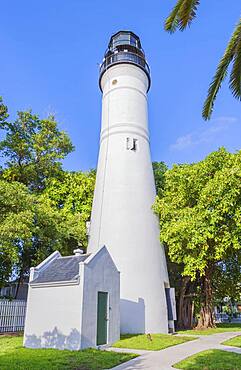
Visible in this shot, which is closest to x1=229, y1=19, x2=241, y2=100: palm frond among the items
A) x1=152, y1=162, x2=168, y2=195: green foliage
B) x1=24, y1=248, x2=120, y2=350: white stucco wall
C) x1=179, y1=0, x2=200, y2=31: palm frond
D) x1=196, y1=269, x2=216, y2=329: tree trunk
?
x1=179, y1=0, x2=200, y2=31: palm frond

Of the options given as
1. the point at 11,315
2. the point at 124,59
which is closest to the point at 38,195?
the point at 11,315

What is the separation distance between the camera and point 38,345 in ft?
40.9

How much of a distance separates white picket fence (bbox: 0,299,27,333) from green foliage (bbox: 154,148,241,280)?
8.65 metres

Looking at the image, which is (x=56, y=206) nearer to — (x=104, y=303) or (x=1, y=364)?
(x=104, y=303)

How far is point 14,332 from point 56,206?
32.9 ft

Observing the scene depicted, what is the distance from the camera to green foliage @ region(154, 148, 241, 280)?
1736cm

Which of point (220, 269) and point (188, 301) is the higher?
point (220, 269)

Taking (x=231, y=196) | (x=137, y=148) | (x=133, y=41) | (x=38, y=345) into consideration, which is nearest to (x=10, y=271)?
(x=38, y=345)

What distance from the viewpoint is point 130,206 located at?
18.2 metres

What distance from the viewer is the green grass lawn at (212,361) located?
8.51 meters

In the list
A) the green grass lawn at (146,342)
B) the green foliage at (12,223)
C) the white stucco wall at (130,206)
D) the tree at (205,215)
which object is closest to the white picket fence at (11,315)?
the green foliage at (12,223)

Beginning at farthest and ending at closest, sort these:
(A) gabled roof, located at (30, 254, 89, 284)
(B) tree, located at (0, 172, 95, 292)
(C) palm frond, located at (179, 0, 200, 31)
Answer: (B) tree, located at (0, 172, 95, 292) → (A) gabled roof, located at (30, 254, 89, 284) → (C) palm frond, located at (179, 0, 200, 31)

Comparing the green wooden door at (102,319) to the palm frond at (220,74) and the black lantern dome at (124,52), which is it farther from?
the black lantern dome at (124,52)

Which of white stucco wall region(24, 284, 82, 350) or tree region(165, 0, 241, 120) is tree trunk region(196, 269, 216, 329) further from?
tree region(165, 0, 241, 120)
